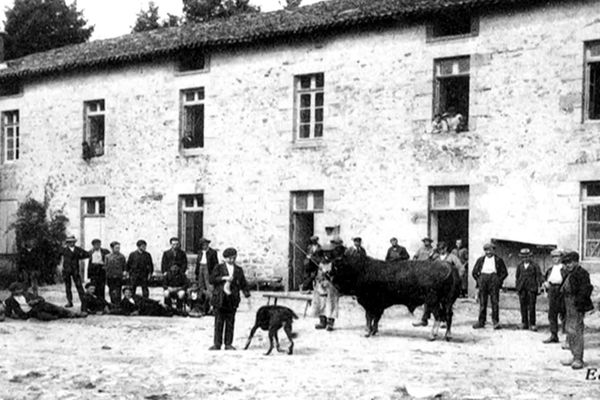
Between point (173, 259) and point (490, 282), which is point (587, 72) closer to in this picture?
point (490, 282)

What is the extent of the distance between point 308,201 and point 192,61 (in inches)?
Result: 203

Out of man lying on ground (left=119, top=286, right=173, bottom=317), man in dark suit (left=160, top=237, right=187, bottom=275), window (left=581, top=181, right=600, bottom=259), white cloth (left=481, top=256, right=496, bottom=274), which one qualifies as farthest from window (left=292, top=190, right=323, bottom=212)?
white cloth (left=481, top=256, right=496, bottom=274)

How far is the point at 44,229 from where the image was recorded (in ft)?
82.6

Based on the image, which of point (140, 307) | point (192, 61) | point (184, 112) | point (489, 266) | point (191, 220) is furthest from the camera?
point (184, 112)

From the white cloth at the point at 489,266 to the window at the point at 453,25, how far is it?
5.58 m

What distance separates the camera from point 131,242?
78.1ft

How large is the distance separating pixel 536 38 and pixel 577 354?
338 inches

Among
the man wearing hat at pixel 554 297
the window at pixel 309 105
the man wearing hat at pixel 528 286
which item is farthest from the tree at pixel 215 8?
the man wearing hat at pixel 554 297

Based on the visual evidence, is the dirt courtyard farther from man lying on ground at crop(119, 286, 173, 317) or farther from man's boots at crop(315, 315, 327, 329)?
man lying on ground at crop(119, 286, 173, 317)

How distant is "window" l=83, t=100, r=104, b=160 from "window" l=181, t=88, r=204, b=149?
2.98 metres

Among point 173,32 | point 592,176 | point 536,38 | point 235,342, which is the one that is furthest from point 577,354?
point 173,32

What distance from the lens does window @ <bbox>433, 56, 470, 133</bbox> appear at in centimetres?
1872

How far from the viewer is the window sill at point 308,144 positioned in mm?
20578

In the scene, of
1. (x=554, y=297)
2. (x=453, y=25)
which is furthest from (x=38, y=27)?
(x=554, y=297)
